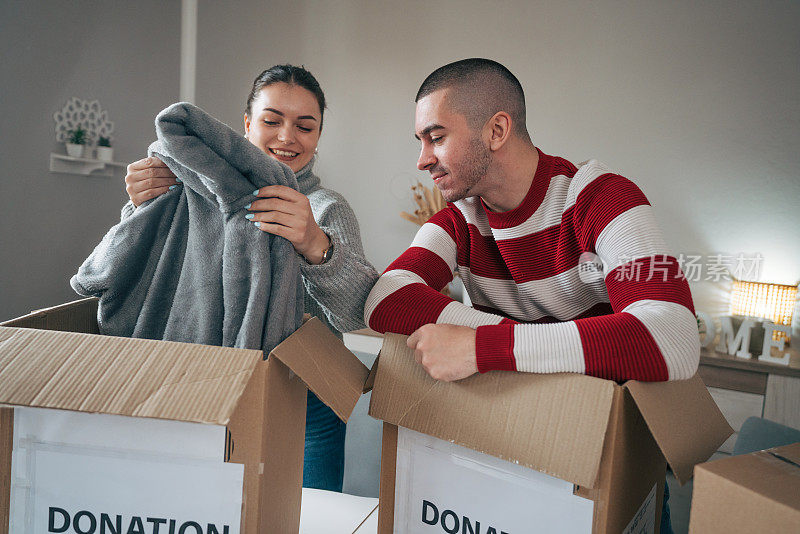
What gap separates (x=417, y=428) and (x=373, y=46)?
281 centimetres

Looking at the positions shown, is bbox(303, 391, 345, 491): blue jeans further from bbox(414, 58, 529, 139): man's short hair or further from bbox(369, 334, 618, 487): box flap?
bbox(414, 58, 529, 139): man's short hair

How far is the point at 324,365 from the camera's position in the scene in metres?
0.68

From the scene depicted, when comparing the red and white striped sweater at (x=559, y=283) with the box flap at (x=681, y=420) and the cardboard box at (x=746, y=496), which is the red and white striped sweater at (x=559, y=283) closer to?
the box flap at (x=681, y=420)

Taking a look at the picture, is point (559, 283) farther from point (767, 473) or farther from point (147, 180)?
point (147, 180)

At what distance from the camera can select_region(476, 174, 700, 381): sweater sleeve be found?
67 cm

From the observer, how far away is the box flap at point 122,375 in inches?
20.9

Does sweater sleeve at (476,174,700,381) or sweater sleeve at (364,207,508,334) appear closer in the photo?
sweater sleeve at (476,174,700,381)

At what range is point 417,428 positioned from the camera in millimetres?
677

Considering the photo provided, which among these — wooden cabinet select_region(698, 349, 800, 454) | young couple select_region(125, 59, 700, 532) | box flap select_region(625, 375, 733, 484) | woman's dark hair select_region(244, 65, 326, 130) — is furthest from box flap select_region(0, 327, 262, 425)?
wooden cabinet select_region(698, 349, 800, 454)

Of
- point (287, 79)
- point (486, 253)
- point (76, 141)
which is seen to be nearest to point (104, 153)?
point (76, 141)

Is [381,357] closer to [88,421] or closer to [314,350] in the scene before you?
[314,350]

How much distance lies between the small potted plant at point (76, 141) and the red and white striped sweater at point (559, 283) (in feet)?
7.08

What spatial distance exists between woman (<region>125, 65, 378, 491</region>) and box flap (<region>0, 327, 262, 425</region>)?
0.71ft

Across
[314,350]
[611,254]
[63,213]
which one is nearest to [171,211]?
[314,350]
